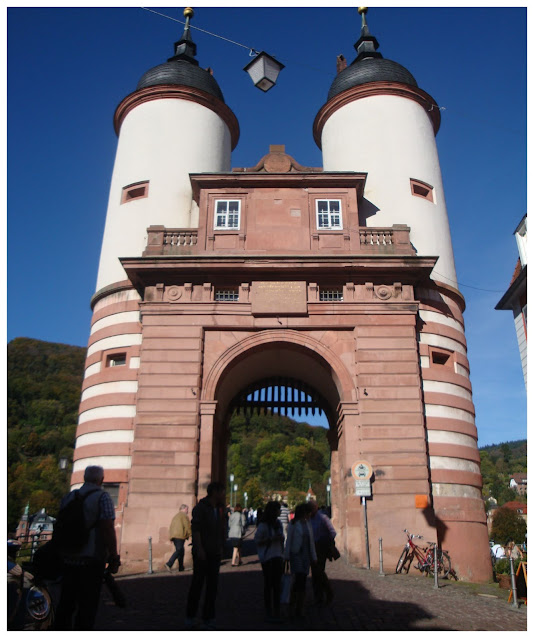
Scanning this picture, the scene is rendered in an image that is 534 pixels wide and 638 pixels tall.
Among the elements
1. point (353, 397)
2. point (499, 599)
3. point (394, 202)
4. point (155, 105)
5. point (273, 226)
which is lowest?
point (499, 599)

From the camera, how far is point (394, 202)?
2297cm

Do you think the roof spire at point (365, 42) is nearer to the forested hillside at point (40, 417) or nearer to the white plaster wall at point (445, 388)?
the white plaster wall at point (445, 388)

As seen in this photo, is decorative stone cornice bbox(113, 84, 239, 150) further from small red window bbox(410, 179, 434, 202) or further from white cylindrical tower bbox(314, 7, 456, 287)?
small red window bbox(410, 179, 434, 202)

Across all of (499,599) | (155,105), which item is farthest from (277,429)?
(499,599)

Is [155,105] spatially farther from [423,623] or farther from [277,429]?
[277,429]

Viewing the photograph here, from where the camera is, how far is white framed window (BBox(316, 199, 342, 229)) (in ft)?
68.6

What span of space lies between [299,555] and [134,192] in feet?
61.1

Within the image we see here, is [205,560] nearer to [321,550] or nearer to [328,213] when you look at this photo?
[321,550]

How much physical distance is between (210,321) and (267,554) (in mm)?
10883

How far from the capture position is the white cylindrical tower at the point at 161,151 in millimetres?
23047

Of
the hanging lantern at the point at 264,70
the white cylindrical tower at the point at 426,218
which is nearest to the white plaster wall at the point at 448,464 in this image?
the white cylindrical tower at the point at 426,218

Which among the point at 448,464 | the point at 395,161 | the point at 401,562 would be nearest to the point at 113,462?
the point at 401,562

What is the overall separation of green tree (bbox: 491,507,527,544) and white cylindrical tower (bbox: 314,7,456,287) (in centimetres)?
4693

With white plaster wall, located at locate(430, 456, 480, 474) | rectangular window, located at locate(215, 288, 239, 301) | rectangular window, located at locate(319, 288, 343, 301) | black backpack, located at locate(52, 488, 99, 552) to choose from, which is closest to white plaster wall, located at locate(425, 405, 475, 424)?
white plaster wall, located at locate(430, 456, 480, 474)
